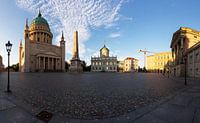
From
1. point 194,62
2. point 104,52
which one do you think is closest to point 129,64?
point 104,52

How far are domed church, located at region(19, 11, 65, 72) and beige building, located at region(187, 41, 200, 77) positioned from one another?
69.1 m

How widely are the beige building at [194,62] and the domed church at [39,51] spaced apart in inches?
2721

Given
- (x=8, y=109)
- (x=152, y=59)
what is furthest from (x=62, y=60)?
(x=8, y=109)

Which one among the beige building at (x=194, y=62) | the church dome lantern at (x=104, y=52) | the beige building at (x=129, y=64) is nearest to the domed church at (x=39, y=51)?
the church dome lantern at (x=104, y=52)

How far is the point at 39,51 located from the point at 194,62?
3123 inches

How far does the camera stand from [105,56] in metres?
115

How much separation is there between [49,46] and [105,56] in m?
49.1

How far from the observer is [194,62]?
28.0 meters

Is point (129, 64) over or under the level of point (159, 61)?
under

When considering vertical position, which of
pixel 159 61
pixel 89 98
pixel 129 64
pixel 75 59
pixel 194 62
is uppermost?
pixel 159 61

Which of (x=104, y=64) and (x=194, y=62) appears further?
(x=104, y=64)

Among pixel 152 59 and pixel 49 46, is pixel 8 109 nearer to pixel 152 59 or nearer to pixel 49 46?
pixel 49 46

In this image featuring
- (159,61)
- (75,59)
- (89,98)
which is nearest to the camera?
(89,98)

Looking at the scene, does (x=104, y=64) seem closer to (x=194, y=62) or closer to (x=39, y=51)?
(x=39, y=51)
